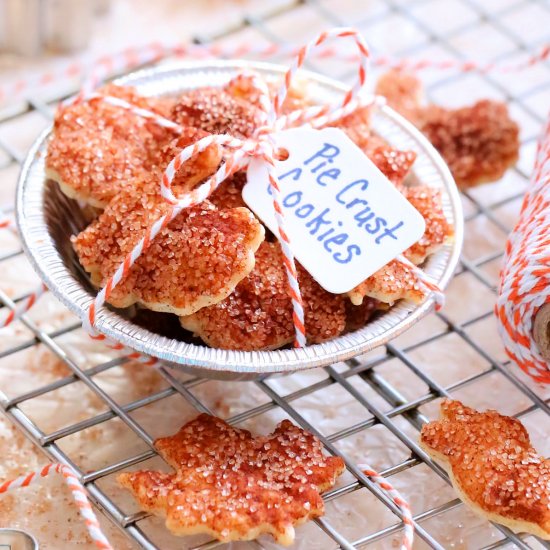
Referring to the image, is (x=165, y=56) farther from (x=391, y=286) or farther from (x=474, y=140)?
(x=391, y=286)

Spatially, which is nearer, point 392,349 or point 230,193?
point 230,193

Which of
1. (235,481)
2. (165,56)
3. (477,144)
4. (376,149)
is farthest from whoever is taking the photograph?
(165,56)

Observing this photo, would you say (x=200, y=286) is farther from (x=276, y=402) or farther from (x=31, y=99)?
(x=31, y=99)

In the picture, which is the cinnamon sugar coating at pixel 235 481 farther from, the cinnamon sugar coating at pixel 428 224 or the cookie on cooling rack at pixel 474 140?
the cookie on cooling rack at pixel 474 140

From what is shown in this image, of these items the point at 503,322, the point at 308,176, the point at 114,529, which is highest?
the point at 308,176

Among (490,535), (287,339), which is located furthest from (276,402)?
(490,535)

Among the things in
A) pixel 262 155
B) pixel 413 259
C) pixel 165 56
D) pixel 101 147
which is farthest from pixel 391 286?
pixel 165 56

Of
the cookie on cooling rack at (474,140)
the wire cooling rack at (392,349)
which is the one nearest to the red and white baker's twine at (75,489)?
the wire cooling rack at (392,349)
